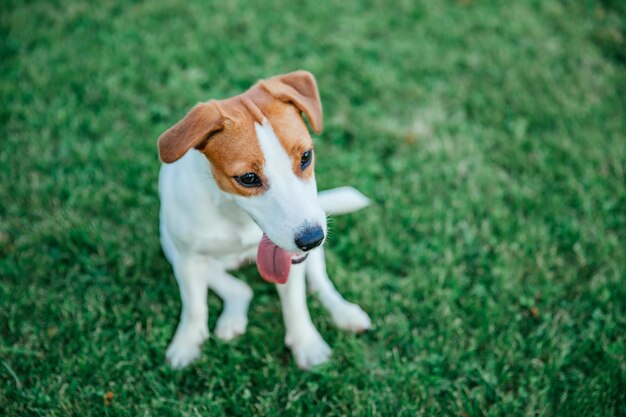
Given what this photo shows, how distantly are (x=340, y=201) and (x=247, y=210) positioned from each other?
53.6 inches

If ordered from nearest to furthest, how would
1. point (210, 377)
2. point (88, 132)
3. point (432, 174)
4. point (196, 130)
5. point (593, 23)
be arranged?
point (196, 130) → point (210, 377) → point (432, 174) → point (88, 132) → point (593, 23)

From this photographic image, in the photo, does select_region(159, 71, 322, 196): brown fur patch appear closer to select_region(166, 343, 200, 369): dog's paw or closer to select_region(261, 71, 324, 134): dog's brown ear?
select_region(261, 71, 324, 134): dog's brown ear

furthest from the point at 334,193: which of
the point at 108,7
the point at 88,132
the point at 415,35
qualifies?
the point at 108,7

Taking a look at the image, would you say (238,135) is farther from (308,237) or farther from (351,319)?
(351,319)

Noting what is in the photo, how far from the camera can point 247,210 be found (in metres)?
2.92

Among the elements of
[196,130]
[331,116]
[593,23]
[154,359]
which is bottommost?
[154,359]

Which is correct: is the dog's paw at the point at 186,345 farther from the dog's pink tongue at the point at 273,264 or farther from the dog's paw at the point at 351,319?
the dog's paw at the point at 351,319

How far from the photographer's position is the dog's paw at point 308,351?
357 centimetres

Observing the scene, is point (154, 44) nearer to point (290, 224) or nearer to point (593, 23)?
point (290, 224)

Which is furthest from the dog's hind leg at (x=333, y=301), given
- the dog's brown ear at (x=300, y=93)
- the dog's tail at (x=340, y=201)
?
the dog's brown ear at (x=300, y=93)

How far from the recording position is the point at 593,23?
659 cm

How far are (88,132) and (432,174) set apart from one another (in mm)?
3256

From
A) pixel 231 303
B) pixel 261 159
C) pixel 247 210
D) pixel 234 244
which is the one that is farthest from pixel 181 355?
pixel 261 159

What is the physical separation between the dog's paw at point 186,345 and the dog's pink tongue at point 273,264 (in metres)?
0.78
